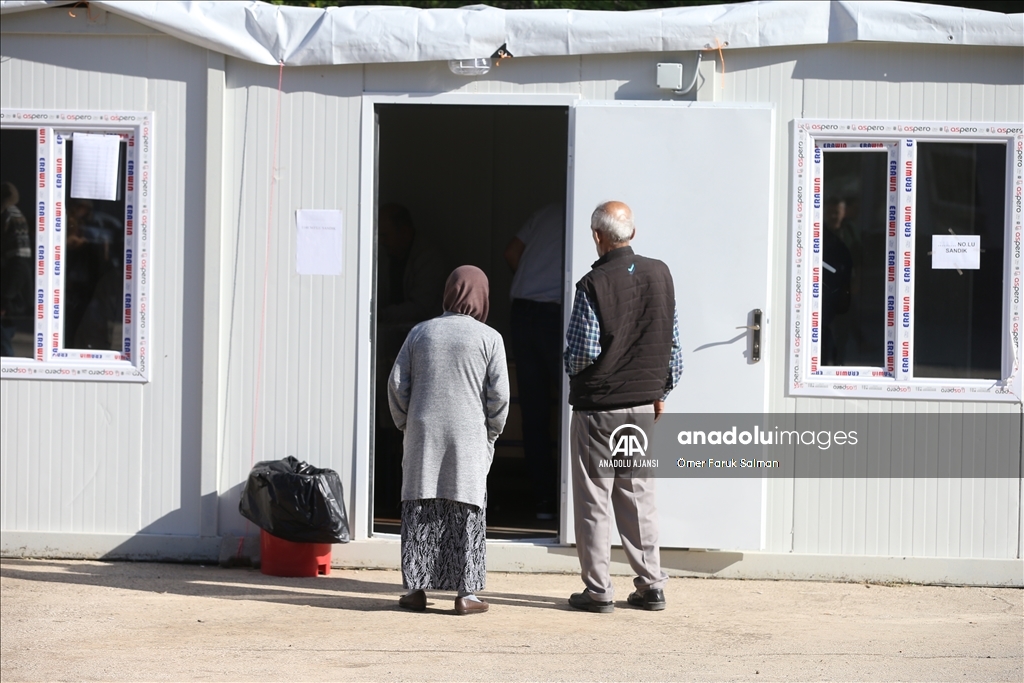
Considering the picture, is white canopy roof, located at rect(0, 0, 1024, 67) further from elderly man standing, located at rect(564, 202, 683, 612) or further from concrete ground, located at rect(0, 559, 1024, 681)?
concrete ground, located at rect(0, 559, 1024, 681)

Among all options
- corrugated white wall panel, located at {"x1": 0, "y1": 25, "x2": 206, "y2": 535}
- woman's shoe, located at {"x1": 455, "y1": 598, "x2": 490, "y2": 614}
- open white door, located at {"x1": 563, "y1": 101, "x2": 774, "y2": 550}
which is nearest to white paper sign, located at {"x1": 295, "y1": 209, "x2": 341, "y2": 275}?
corrugated white wall panel, located at {"x1": 0, "y1": 25, "x2": 206, "y2": 535}

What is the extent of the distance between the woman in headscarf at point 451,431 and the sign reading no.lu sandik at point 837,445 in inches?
44.3

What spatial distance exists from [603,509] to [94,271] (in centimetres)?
309

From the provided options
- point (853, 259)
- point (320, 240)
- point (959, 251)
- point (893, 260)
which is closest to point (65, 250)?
point (320, 240)

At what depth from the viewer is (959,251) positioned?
19.8 feet

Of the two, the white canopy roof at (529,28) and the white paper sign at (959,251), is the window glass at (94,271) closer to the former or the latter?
the white canopy roof at (529,28)

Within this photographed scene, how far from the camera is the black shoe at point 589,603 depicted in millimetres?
5402

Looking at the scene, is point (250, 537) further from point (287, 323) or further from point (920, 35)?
point (920, 35)

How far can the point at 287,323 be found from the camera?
6.24 metres

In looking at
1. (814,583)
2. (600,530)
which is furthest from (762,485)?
(600,530)

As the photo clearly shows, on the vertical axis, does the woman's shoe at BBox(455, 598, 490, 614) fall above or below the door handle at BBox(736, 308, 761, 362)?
below

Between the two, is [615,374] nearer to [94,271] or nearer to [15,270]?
[94,271]

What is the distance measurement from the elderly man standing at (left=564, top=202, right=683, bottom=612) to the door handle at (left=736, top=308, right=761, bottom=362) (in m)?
0.65

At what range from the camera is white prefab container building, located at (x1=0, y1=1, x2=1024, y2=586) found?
594 centimetres
